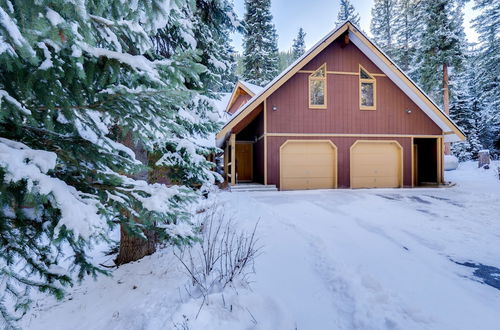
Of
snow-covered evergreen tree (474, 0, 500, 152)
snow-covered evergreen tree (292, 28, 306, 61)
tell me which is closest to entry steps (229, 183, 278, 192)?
snow-covered evergreen tree (474, 0, 500, 152)

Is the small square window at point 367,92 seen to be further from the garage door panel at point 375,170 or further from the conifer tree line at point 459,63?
the conifer tree line at point 459,63

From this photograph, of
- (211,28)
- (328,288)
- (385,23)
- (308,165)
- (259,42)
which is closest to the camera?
(328,288)

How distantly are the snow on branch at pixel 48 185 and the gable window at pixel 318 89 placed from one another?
9957 millimetres

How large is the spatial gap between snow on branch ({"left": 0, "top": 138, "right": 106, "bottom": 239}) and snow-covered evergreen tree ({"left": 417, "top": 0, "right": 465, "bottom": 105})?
21.3 meters

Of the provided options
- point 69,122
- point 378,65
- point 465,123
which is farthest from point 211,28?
point 465,123

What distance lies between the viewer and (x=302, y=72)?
1021 cm

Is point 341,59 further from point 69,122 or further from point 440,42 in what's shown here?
point 440,42

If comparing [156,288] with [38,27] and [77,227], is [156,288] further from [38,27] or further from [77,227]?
[38,27]

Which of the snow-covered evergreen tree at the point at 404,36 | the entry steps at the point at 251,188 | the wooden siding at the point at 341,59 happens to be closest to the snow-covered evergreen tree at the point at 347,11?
the snow-covered evergreen tree at the point at 404,36

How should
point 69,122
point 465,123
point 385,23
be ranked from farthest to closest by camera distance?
point 385,23 < point 465,123 < point 69,122

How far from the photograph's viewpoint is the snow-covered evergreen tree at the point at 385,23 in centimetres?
2692

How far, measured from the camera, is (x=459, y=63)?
1589 cm

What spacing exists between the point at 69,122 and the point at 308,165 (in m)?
9.33

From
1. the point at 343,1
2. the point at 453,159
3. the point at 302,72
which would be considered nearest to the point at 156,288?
the point at 302,72
